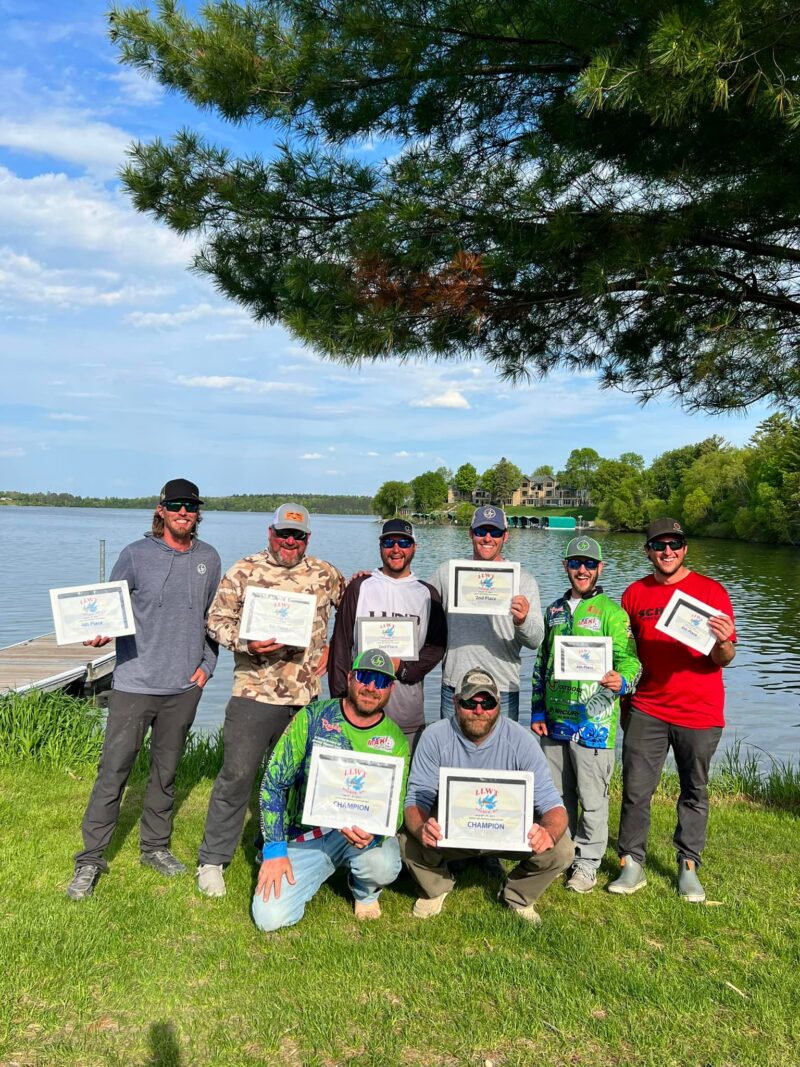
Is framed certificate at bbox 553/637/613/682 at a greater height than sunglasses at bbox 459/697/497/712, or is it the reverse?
framed certificate at bbox 553/637/613/682

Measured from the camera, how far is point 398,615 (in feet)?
15.8

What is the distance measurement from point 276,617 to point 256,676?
1.38ft

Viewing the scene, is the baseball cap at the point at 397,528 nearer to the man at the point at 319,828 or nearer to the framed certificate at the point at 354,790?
the man at the point at 319,828

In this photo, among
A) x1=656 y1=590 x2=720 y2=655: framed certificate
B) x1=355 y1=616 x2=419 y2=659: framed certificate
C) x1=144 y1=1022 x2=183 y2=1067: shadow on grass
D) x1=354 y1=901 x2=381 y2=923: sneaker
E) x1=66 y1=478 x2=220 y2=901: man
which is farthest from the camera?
x1=355 y1=616 x2=419 y2=659: framed certificate

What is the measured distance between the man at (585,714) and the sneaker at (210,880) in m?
2.00

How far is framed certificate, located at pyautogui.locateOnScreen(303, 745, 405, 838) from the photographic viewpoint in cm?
405

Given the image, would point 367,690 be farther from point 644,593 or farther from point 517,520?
point 517,520

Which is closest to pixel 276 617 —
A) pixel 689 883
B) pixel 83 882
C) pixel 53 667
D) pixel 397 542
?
pixel 397 542

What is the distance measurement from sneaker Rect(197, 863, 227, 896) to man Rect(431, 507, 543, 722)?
172 cm

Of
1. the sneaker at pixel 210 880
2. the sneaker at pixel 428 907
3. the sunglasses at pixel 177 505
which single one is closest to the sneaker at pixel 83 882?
the sneaker at pixel 210 880

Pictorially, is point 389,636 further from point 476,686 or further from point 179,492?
point 179,492

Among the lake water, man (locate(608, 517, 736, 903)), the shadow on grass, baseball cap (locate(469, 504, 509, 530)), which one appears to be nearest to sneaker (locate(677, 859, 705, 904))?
man (locate(608, 517, 736, 903))

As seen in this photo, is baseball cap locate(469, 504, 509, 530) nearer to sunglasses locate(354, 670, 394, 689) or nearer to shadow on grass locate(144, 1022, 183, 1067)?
sunglasses locate(354, 670, 394, 689)

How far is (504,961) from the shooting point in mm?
3781
